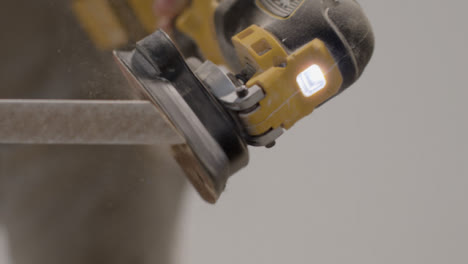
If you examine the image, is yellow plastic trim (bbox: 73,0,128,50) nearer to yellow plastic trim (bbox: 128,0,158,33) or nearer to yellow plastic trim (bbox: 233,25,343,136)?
yellow plastic trim (bbox: 128,0,158,33)

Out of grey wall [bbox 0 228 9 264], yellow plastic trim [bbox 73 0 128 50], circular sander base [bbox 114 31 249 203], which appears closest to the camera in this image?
circular sander base [bbox 114 31 249 203]

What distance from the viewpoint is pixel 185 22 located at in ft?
2.12

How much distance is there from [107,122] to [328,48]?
0.76 ft

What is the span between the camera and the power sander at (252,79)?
0.49m

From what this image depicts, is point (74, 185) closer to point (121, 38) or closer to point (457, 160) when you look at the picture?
point (121, 38)

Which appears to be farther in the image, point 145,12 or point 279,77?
point 145,12

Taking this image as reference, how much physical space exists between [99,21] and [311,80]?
276 mm

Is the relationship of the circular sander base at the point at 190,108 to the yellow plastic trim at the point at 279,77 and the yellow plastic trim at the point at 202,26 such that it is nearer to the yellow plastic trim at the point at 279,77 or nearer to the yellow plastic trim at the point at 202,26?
the yellow plastic trim at the point at 279,77

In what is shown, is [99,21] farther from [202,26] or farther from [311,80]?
[311,80]

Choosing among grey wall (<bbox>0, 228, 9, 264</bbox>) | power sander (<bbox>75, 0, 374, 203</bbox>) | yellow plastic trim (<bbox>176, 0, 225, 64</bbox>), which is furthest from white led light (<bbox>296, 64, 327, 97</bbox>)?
grey wall (<bbox>0, 228, 9, 264</bbox>)

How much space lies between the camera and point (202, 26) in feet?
2.08

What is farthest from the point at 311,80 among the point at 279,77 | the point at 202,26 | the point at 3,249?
the point at 3,249

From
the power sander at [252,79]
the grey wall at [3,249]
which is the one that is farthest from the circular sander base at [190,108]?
the grey wall at [3,249]

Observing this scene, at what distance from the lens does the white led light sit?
0.51m
